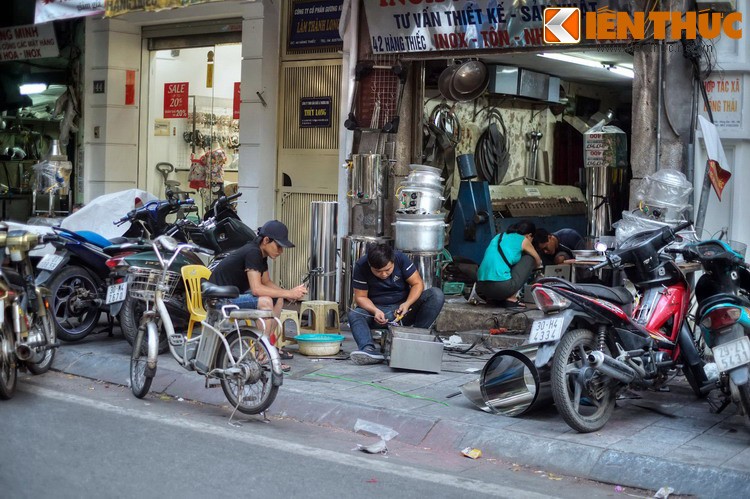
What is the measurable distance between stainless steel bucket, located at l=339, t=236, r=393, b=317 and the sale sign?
4777mm

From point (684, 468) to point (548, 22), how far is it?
5039 millimetres

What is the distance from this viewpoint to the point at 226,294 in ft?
23.6

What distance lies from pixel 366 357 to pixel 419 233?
173cm

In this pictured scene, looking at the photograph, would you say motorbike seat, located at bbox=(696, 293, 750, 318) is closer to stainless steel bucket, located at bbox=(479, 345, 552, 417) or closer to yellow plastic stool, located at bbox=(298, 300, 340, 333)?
stainless steel bucket, located at bbox=(479, 345, 552, 417)

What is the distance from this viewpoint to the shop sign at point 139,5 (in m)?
10.9

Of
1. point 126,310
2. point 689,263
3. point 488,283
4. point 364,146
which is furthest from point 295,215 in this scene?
point 689,263

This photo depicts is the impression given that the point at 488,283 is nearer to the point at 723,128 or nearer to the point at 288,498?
the point at 723,128

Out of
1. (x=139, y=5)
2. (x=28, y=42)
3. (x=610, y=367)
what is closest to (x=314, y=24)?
(x=139, y=5)

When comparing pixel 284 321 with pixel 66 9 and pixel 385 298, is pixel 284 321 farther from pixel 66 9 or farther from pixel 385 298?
pixel 66 9

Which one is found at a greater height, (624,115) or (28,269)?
(624,115)

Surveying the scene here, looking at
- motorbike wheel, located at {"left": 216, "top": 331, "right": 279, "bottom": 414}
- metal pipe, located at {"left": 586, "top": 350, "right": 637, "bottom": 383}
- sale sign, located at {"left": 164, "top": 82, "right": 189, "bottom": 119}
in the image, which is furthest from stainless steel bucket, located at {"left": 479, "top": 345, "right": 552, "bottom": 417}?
sale sign, located at {"left": 164, "top": 82, "right": 189, "bottom": 119}

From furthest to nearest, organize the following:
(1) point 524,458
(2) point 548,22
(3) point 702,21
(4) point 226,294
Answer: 1. (2) point 548,22
2. (3) point 702,21
3. (4) point 226,294
4. (1) point 524,458

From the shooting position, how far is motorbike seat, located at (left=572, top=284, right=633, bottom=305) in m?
6.67

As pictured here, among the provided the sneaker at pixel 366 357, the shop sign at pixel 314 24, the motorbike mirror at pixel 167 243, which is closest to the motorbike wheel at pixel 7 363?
the motorbike mirror at pixel 167 243
